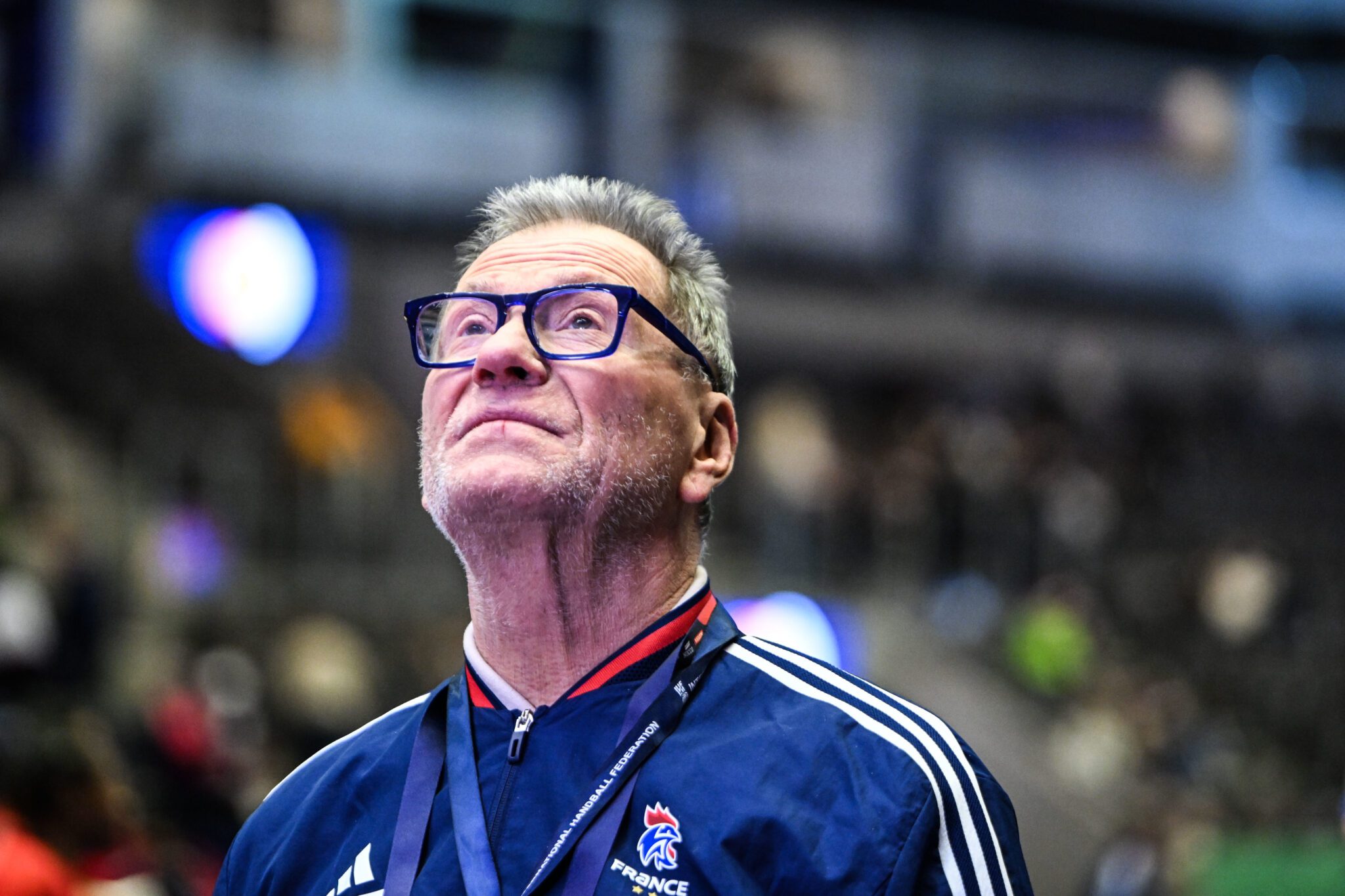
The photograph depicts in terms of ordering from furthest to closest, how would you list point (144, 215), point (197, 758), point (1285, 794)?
point (1285, 794) < point (144, 215) < point (197, 758)

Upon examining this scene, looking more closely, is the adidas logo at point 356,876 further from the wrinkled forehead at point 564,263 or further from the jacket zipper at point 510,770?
the wrinkled forehead at point 564,263

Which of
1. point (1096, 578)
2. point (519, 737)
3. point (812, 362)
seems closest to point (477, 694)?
point (519, 737)

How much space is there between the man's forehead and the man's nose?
0.09m

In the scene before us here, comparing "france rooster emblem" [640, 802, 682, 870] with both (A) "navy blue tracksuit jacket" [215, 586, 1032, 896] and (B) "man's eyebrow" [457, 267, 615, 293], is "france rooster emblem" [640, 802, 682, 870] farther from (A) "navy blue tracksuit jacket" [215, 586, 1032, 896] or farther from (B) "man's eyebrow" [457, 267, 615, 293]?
(B) "man's eyebrow" [457, 267, 615, 293]

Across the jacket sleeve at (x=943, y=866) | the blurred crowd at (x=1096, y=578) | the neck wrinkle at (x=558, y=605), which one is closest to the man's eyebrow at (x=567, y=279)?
the neck wrinkle at (x=558, y=605)

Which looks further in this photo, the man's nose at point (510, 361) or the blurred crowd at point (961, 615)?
the blurred crowd at point (961, 615)

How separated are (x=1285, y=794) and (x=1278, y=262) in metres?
7.49

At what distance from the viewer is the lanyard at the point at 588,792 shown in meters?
1.93

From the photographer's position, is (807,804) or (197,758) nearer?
(807,804)

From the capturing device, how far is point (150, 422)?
34.3 feet

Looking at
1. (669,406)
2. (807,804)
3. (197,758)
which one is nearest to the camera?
(807,804)

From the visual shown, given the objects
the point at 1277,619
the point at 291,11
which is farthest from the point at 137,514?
the point at 1277,619

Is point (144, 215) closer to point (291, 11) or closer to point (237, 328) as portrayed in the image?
point (237, 328)

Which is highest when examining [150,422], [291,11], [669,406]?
[291,11]
